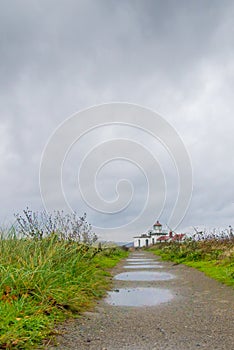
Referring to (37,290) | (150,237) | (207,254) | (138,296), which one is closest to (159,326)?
(37,290)

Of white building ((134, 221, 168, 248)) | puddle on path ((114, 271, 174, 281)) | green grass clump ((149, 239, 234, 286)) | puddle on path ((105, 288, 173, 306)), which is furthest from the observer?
white building ((134, 221, 168, 248))

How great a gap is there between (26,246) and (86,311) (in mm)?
2202

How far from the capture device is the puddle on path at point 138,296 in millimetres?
7430

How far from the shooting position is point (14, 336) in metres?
4.19

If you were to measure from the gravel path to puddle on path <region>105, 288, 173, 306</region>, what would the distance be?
0.24 meters

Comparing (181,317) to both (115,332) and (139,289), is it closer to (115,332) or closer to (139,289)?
(115,332)

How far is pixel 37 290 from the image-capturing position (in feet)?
19.9

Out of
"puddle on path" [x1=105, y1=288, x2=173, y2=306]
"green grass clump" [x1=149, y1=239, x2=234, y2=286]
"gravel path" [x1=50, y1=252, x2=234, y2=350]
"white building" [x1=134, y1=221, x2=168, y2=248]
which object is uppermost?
"white building" [x1=134, y1=221, x2=168, y2=248]

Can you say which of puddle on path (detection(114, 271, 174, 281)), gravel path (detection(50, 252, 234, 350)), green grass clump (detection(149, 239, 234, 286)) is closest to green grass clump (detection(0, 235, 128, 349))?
gravel path (detection(50, 252, 234, 350))

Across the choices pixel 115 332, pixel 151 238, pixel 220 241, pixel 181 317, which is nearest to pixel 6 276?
pixel 115 332

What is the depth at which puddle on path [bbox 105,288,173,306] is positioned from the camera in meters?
7.43

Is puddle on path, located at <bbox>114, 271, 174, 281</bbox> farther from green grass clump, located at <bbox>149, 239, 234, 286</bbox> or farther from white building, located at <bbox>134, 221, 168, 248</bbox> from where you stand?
white building, located at <bbox>134, 221, 168, 248</bbox>

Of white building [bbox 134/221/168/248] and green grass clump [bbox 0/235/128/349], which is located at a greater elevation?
white building [bbox 134/221/168/248]

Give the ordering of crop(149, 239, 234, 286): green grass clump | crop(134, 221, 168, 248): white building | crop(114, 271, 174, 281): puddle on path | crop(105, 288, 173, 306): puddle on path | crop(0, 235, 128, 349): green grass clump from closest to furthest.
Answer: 1. crop(0, 235, 128, 349): green grass clump
2. crop(105, 288, 173, 306): puddle on path
3. crop(114, 271, 174, 281): puddle on path
4. crop(149, 239, 234, 286): green grass clump
5. crop(134, 221, 168, 248): white building
